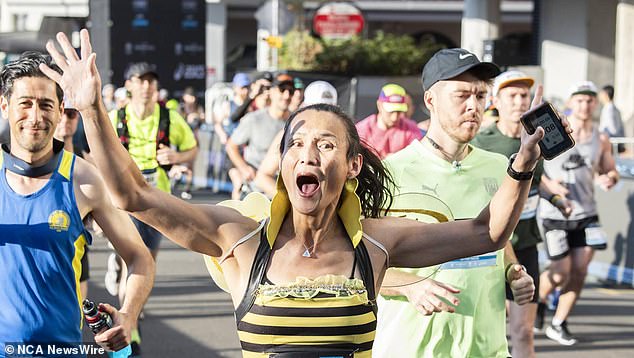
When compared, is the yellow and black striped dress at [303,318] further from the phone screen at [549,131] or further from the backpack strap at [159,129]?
the backpack strap at [159,129]

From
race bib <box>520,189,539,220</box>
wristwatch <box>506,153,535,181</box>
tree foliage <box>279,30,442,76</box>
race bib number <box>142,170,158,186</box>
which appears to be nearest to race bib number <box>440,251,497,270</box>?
wristwatch <box>506,153,535,181</box>

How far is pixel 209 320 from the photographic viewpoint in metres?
10.1

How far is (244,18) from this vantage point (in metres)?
61.3

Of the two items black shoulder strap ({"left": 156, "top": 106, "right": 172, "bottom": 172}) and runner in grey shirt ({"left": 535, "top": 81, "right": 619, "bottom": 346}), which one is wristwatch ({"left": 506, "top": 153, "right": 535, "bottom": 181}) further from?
black shoulder strap ({"left": 156, "top": 106, "right": 172, "bottom": 172})

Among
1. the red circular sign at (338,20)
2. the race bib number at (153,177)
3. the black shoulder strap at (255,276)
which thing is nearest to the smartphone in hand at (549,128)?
the black shoulder strap at (255,276)

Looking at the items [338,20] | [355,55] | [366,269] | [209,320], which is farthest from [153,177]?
[338,20]

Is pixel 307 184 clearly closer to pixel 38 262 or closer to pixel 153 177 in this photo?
A: pixel 38 262

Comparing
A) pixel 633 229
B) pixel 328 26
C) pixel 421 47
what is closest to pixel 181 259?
pixel 633 229

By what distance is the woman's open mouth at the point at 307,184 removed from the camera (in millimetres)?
3383

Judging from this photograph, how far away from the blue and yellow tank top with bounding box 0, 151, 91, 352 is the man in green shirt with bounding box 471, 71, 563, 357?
308 cm

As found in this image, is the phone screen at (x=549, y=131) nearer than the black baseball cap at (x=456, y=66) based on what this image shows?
Yes

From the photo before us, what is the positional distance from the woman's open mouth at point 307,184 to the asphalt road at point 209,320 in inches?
196

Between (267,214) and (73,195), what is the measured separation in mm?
1172

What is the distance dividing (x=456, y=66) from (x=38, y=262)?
1.88 m
